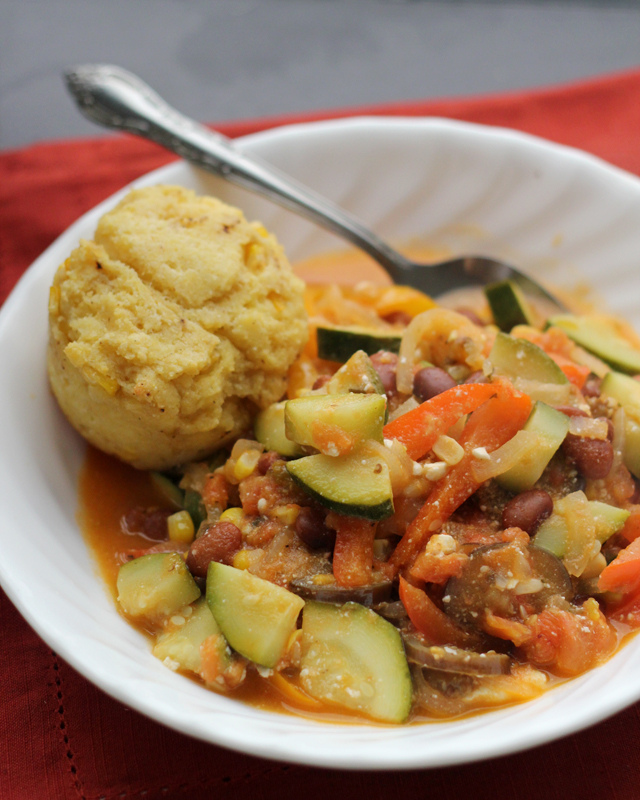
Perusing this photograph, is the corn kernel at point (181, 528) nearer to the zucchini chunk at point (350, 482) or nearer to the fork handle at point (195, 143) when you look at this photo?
the zucchini chunk at point (350, 482)

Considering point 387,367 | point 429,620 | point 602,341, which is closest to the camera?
point 429,620

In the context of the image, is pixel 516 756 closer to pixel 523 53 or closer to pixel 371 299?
pixel 371 299

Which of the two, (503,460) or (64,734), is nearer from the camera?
(64,734)

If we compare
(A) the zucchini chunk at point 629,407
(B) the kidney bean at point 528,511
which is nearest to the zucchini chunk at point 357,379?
(B) the kidney bean at point 528,511

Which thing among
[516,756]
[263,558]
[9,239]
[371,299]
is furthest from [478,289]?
[9,239]

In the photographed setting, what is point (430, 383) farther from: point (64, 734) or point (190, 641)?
point (64, 734)

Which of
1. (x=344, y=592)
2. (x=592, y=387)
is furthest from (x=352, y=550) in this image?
(x=592, y=387)

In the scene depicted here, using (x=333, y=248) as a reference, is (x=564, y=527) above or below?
below
